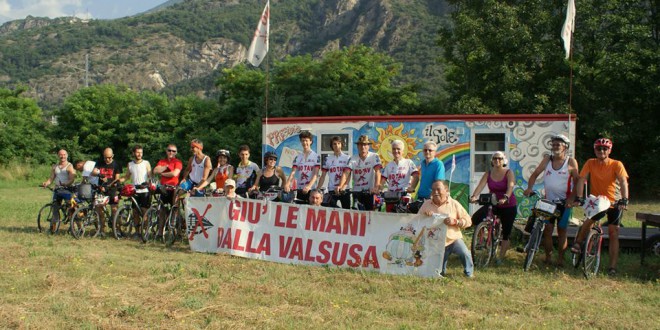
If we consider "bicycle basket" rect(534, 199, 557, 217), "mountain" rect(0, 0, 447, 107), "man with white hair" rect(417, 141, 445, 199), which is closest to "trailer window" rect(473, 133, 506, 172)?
"man with white hair" rect(417, 141, 445, 199)

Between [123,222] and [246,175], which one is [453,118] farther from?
[123,222]

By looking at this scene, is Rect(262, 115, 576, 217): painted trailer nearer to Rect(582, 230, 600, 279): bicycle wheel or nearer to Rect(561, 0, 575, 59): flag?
Rect(561, 0, 575, 59): flag

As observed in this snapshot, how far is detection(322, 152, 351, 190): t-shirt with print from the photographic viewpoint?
910 centimetres

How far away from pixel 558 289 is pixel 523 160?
622cm

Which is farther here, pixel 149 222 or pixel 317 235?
pixel 149 222

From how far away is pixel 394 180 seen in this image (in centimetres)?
872

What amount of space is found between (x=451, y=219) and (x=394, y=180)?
1.42 m

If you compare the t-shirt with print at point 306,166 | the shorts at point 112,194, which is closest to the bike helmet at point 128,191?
the shorts at point 112,194

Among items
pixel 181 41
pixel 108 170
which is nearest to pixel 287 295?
pixel 108 170

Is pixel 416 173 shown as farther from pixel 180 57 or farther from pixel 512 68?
pixel 180 57

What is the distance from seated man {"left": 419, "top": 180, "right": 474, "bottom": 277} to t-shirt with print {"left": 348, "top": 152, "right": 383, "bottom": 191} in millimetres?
1386

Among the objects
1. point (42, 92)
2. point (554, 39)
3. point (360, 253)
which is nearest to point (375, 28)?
point (42, 92)

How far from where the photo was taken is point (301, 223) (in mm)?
8578

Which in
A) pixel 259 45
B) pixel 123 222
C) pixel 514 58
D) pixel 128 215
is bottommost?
pixel 123 222
